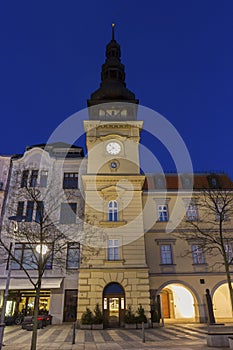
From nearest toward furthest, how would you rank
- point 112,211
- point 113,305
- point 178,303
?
point 113,305 < point 112,211 < point 178,303

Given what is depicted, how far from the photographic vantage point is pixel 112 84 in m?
30.9

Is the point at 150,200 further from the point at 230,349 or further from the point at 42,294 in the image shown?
the point at 230,349

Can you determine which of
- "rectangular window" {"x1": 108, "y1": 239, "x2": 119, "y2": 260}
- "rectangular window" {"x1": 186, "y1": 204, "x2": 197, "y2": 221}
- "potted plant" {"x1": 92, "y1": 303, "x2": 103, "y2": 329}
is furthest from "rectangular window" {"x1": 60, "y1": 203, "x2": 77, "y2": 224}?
"rectangular window" {"x1": 186, "y1": 204, "x2": 197, "y2": 221}

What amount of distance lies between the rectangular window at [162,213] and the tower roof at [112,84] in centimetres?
1237

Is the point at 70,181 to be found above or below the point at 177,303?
above

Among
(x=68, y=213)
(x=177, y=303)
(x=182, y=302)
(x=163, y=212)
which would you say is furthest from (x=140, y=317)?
(x=68, y=213)

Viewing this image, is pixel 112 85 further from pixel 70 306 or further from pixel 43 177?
pixel 70 306

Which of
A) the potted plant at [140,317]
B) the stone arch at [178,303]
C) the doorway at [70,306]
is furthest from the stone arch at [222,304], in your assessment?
the doorway at [70,306]

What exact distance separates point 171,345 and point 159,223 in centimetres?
1380

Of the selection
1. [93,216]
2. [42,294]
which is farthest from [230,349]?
[42,294]

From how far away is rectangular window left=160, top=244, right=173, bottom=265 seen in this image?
2519 cm

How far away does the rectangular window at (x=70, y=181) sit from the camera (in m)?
29.2

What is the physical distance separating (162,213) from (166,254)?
410cm

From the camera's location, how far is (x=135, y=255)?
23.0 m
